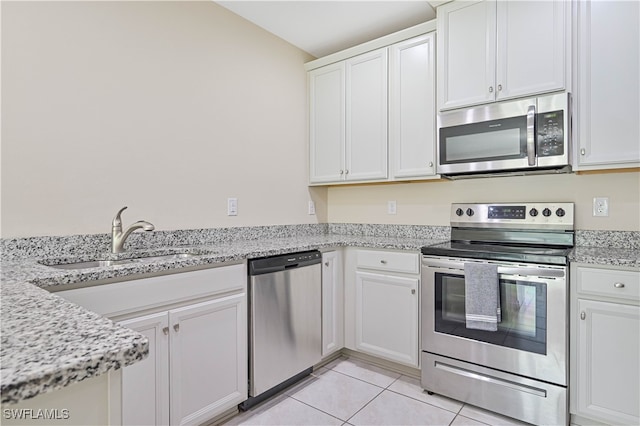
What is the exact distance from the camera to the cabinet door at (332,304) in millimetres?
2514

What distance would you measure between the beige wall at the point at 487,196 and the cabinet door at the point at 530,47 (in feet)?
2.03

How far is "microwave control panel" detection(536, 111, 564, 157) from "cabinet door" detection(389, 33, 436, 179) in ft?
2.16

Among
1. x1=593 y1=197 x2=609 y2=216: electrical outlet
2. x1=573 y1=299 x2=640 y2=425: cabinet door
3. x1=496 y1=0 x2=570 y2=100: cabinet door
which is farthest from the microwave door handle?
x1=573 y1=299 x2=640 y2=425: cabinet door

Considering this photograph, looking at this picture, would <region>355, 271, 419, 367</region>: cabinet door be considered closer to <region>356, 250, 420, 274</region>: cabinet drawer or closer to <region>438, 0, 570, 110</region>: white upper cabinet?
<region>356, 250, 420, 274</region>: cabinet drawer

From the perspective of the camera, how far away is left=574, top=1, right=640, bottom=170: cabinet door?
183 centimetres

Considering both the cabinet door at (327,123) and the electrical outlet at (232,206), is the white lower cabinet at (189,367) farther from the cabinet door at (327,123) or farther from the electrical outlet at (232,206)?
the cabinet door at (327,123)

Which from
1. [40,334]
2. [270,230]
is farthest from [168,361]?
[270,230]

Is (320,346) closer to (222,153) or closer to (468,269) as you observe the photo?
(468,269)

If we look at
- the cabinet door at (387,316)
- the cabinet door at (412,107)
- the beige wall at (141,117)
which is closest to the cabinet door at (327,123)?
the beige wall at (141,117)

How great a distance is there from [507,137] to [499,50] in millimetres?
544

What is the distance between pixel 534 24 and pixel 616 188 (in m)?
1.09

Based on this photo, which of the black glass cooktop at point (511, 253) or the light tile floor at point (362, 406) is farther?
the light tile floor at point (362, 406)

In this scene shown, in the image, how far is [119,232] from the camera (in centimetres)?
186

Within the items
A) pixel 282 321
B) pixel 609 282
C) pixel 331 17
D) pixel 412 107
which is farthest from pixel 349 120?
pixel 609 282
